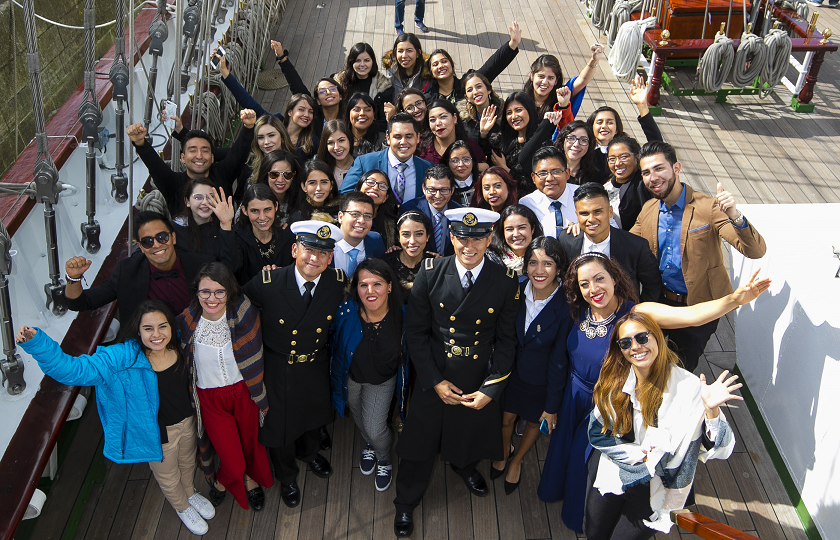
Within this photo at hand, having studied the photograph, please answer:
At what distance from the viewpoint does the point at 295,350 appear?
8.61 ft

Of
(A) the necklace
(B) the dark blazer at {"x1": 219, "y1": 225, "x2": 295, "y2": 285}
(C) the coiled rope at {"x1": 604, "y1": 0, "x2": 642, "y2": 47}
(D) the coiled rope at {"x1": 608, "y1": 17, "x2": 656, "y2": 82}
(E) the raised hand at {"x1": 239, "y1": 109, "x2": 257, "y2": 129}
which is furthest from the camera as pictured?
(C) the coiled rope at {"x1": 604, "y1": 0, "x2": 642, "y2": 47}

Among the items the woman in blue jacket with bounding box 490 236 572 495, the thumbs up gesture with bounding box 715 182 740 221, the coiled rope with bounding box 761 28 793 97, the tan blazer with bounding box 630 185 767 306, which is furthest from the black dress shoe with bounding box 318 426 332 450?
the coiled rope with bounding box 761 28 793 97

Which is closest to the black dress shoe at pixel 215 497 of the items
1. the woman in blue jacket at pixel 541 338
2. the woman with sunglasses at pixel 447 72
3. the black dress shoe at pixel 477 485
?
the black dress shoe at pixel 477 485

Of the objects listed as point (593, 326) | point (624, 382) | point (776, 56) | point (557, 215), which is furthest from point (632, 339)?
point (776, 56)

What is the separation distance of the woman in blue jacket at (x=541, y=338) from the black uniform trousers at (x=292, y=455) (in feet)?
2.94

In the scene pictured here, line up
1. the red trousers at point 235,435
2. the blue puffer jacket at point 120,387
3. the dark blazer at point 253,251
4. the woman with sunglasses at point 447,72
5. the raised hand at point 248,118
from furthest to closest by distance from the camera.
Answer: the woman with sunglasses at point 447,72
the raised hand at point 248,118
the dark blazer at point 253,251
the red trousers at point 235,435
the blue puffer jacket at point 120,387

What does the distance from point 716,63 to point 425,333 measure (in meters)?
4.38

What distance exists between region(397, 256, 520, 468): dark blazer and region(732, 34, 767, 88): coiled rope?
4263 millimetres

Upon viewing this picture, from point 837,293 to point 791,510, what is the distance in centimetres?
94

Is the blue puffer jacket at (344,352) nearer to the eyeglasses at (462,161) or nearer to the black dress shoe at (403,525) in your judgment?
the black dress shoe at (403,525)

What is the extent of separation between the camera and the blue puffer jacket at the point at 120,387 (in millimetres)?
2285

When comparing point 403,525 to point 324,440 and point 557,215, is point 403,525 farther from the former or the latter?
point 557,215

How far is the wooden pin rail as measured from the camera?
2188 millimetres

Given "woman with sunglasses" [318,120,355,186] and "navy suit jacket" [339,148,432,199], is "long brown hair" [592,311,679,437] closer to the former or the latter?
"navy suit jacket" [339,148,432,199]
